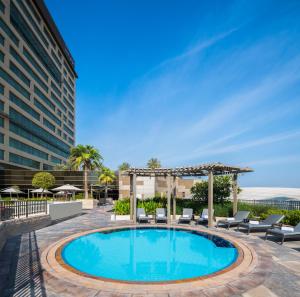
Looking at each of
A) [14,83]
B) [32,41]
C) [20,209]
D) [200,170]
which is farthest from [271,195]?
[32,41]

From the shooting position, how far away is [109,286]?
6707mm

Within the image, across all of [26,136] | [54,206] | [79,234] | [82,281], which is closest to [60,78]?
[26,136]

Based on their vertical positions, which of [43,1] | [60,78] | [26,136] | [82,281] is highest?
[43,1]

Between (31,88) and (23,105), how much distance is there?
18.5ft

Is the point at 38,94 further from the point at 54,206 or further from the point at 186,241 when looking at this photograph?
the point at 186,241

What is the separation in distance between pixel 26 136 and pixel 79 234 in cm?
4545

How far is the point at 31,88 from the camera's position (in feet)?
177

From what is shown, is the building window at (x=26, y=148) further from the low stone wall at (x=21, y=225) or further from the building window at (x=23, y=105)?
the low stone wall at (x=21, y=225)

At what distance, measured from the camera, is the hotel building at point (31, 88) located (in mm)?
Result: 43969

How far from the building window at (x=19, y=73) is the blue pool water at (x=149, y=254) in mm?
44437

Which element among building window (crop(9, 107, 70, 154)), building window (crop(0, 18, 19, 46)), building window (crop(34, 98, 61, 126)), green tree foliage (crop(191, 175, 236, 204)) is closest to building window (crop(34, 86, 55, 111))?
building window (crop(34, 98, 61, 126))

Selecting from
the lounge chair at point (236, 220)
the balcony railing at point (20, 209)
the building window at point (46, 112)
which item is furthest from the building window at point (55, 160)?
the lounge chair at point (236, 220)

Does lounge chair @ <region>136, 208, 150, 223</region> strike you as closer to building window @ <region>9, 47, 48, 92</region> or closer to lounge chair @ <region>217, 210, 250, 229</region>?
lounge chair @ <region>217, 210, 250, 229</region>

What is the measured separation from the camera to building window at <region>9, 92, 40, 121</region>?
Answer: 152 feet
